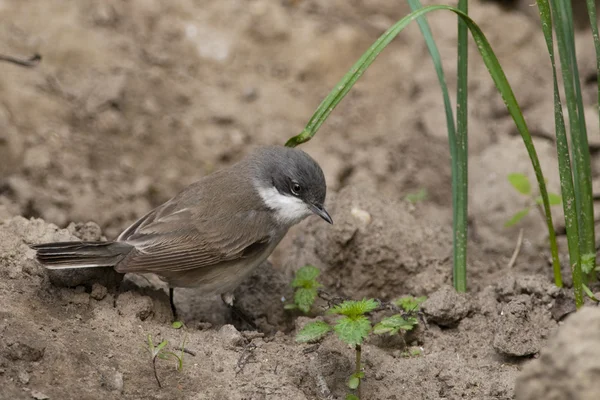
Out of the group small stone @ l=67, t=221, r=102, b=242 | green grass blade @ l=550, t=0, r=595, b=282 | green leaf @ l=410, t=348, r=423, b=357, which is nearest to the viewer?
green grass blade @ l=550, t=0, r=595, b=282

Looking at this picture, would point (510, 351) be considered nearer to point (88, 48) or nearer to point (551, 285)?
point (551, 285)

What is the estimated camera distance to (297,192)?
5.62 metres

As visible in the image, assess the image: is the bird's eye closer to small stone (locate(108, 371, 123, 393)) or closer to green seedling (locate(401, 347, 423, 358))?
green seedling (locate(401, 347, 423, 358))

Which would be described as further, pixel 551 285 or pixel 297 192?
pixel 297 192

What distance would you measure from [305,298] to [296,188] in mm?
836

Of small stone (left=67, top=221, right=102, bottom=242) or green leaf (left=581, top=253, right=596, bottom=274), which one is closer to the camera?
green leaf (left=581, top=253, right=596, bottom=274)

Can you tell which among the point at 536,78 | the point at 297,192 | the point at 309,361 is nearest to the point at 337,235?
the point at 297,192

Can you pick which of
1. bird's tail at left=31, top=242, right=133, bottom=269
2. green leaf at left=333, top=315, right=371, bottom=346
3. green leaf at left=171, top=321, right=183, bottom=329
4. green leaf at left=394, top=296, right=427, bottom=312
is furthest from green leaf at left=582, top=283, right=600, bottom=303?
bird's tail at left=31, top=242, right=133, bottom=269

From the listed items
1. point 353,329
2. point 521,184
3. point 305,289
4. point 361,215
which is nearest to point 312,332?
point 353,329

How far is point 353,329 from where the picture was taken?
4145 mm

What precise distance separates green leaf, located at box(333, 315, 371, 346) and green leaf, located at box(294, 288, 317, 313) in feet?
3.09

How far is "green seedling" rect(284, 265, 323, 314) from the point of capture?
→ 17.1 feet

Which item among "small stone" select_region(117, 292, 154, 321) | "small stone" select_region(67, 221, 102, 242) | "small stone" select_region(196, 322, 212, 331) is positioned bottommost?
"small stone" select_region(196, 322, 212, 331)

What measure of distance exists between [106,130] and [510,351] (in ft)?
14.5
